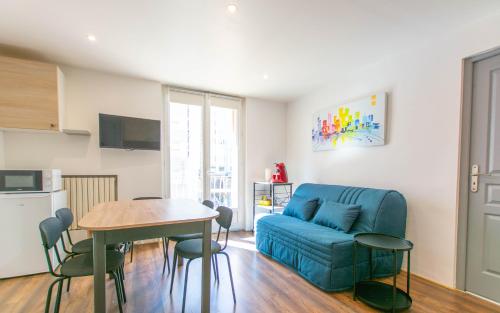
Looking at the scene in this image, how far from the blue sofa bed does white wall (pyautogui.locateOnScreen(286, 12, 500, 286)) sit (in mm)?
212

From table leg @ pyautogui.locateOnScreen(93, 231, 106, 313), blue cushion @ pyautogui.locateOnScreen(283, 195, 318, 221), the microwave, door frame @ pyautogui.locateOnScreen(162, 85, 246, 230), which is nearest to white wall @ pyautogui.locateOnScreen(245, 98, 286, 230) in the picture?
door frame @ pyautogui.locateOnScreen(162, 85, 246, 230)

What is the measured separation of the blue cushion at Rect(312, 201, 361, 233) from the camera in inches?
105

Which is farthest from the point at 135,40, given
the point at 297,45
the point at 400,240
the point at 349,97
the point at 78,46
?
the point at 400,240

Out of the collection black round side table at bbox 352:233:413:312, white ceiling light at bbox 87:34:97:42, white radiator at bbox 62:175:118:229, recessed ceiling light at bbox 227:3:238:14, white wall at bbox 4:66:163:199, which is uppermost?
recessed ceiling light at bbox 227:3:238:14

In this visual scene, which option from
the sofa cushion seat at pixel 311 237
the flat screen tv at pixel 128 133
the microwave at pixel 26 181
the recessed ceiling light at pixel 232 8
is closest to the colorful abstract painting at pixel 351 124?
the sofa cushion seat at pixel 311 237

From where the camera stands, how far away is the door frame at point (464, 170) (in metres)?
2.22

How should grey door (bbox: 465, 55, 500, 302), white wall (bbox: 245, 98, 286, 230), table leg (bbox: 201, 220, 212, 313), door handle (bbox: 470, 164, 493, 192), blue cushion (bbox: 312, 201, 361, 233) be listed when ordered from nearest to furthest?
table leg (bbox: 201, 220, 212, 313) → grey door (bbox: 465, 55, 500, 302) → door handle (bbox: 470, 164, 493, 192) → blue cushion (bbox: 312, 201, 361, 233) → white wall (bbox: 245, 98, 286, 230)

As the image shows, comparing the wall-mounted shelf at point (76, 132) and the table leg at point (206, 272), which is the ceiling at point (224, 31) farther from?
the table leg at point (206, 272)

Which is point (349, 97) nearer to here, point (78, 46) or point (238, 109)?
point (238, 109)

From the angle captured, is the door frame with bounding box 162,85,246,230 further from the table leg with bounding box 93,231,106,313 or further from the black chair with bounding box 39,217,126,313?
the table leg with bounding box 93,231,106,313

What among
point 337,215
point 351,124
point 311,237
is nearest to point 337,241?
point 311,237

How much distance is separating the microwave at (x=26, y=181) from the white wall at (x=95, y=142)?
475 millimetres

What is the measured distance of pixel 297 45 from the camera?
8.31 ft

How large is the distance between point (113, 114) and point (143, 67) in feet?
2.82
